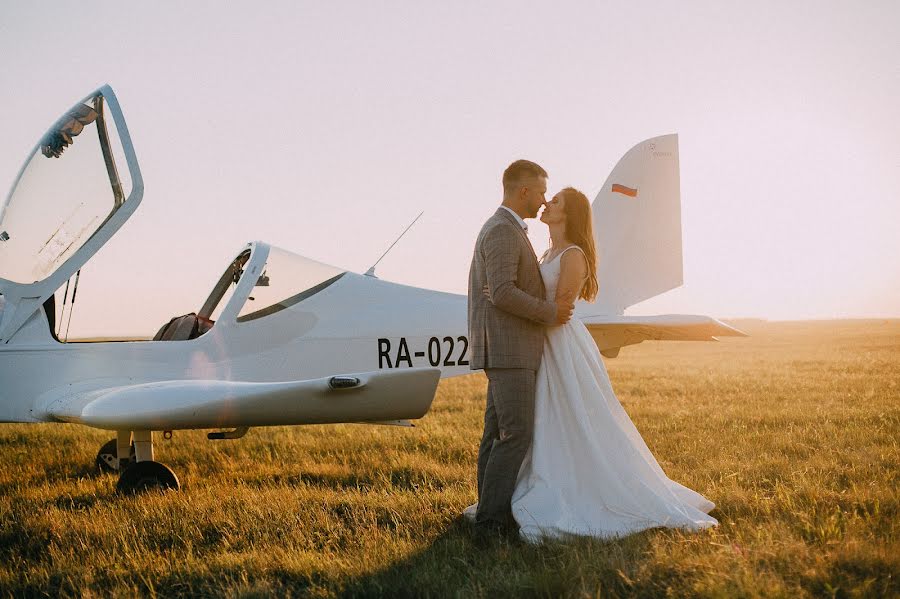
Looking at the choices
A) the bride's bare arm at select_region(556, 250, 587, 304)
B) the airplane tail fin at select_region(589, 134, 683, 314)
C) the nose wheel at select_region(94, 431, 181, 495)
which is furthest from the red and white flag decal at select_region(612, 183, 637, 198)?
the nose wheel at select_region(94, 431, 181, 495)

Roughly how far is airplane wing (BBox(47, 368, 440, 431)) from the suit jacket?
2.57 feet

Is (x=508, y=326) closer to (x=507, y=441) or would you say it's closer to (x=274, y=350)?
(x=507, y=441)

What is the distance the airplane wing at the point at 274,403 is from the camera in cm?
460

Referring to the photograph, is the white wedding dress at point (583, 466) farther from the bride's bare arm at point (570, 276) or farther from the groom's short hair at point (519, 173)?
the groom's short hair at point (519, 173)

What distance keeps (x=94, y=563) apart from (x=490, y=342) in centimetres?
239

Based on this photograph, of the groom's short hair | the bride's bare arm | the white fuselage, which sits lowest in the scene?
the white fuselage

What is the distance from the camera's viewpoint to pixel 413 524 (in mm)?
4145

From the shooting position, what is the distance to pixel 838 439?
6.64m

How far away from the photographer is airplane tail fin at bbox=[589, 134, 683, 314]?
7691mm

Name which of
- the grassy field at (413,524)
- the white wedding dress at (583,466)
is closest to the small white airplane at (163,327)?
the grassy field at (413,524)

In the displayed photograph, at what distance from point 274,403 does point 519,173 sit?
2.25 meters

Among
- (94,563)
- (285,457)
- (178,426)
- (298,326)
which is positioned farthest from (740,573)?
(285,457)

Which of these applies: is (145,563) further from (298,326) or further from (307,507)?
(298,326)

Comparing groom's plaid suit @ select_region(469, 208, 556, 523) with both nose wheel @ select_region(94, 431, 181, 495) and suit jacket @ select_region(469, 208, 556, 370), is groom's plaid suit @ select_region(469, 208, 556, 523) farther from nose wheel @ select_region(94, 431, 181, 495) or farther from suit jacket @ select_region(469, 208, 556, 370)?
nose wheel @ select_region(94, 431, 181, 495)
